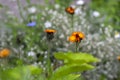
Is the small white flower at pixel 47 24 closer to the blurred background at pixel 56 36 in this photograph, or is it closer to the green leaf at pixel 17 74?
the blurred background at pixel 56 36

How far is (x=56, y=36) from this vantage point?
3248mm

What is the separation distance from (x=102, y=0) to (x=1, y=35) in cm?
173

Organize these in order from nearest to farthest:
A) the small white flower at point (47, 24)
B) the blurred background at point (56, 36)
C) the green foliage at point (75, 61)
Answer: the green foliage at point (75, 61)
the blurred background at point (56, 36)
the small white flower at point (47, 24)

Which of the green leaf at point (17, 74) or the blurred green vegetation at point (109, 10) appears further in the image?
the blurred green vegetation at point (109, 10)

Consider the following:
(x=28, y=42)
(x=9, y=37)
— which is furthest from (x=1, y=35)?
(x=28, y=42)

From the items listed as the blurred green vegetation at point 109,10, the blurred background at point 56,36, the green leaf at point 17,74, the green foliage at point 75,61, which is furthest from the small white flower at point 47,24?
the green leaf at point 17,74

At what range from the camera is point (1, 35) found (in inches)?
134

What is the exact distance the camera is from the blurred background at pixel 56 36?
313 centimetres

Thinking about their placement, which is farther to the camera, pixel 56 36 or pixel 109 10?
pixel 109 10

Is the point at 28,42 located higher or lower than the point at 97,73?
higher

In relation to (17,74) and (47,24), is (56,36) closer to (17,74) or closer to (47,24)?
(47,24)

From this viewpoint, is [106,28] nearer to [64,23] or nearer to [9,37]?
[64,23]

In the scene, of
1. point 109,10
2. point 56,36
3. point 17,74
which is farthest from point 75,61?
point 109,10

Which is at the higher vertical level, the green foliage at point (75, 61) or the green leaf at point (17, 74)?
the green leaf at point (17, 74)
